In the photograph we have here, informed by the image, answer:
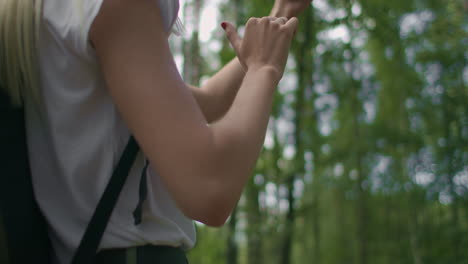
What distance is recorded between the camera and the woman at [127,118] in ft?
2.53

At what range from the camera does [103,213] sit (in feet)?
2.78

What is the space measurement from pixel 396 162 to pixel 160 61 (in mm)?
12771

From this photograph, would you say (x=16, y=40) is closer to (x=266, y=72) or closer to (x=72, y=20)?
(x=72, y=20)

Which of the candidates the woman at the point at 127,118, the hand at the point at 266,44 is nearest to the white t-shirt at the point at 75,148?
the woman at the point at 127,118

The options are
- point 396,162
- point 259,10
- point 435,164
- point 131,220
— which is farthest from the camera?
point 396,162

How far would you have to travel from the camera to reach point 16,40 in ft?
2.74

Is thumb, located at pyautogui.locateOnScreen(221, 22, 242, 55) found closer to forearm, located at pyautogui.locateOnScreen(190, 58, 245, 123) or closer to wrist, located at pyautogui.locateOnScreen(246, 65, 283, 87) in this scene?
wrist, located at pyautogui.locateOnScreen(246, 65, 283, 87)

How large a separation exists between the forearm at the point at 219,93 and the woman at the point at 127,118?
1.14ft

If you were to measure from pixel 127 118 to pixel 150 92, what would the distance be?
63 millimetres

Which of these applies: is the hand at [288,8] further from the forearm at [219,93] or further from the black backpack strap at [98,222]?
the black backpack strap at [98,222]

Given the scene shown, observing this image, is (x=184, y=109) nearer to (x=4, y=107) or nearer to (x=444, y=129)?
(x=4, y=107)

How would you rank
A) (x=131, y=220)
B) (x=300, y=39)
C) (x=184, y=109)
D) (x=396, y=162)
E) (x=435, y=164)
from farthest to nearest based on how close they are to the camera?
(x=396, y=162)
(x=435, y=164)
(x=300, y=39)
(x=131, y=220)
(x=184, y=109)

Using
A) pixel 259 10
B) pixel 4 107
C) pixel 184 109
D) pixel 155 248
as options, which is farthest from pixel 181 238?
pixel 259 10

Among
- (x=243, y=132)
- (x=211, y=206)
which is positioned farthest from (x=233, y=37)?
(x=211, y=206)
